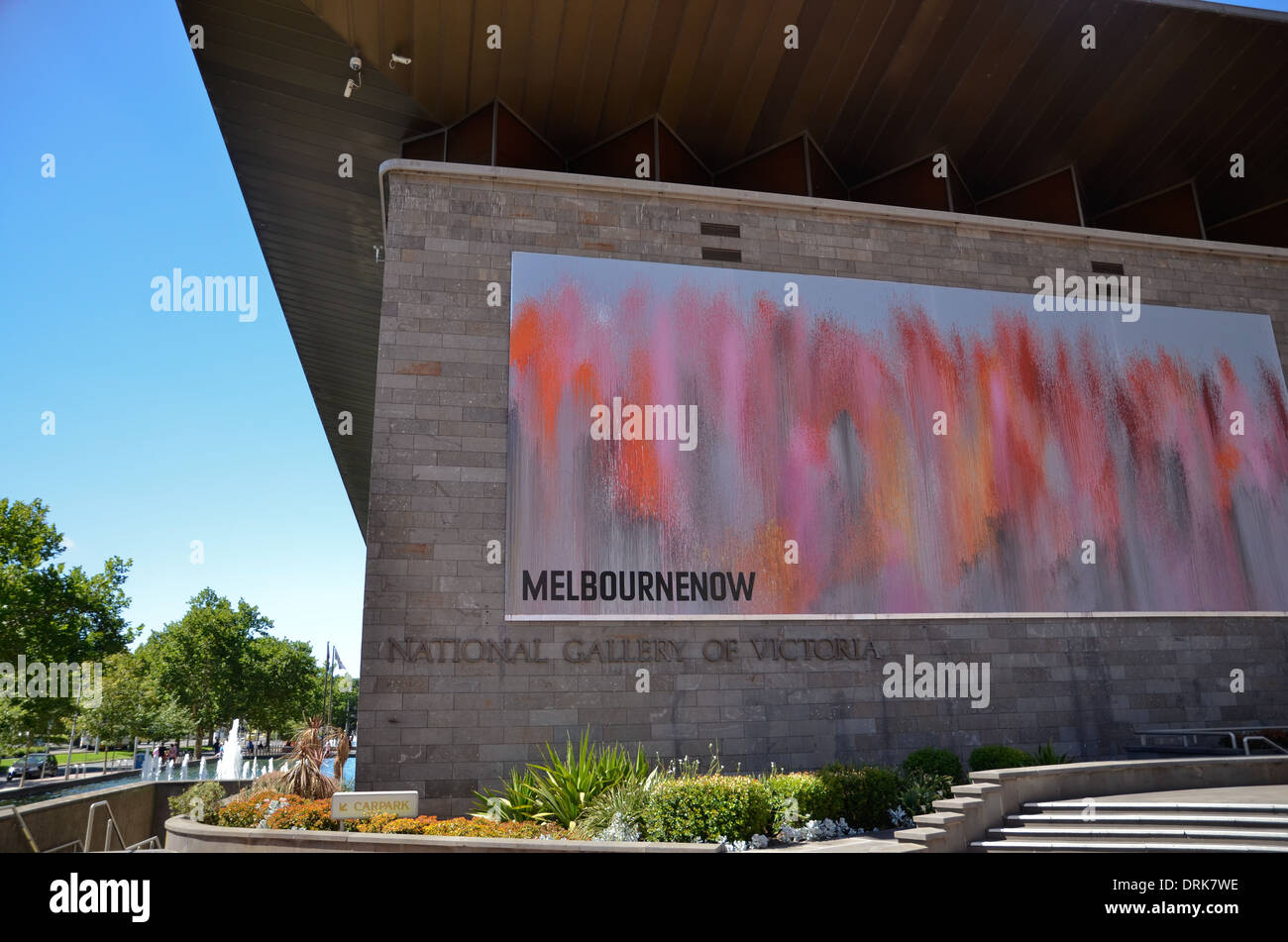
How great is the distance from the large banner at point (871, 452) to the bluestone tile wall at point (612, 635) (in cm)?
49

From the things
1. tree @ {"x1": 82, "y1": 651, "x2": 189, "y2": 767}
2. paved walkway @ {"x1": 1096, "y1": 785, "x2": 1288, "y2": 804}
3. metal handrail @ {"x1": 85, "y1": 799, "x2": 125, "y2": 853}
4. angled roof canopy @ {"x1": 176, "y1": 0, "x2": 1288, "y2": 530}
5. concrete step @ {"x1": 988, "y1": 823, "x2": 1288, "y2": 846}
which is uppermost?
angled roof canopy @ {"x1": 176, "y1": 0, "x2": 1288, "y2": 530}

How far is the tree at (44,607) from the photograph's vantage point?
34.3 meters

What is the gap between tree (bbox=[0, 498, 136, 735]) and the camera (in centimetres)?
3434

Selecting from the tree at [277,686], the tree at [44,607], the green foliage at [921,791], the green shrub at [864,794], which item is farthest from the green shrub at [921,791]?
the tree at [277,686]

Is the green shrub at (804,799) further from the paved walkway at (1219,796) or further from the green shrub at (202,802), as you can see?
the green shrub at (202,802)

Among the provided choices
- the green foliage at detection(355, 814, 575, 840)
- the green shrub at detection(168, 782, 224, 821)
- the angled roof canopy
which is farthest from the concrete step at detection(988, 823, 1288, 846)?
the angled roof canopy

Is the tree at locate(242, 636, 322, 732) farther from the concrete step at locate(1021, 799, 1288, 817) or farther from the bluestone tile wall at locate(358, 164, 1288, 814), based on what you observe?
the concrete step at locate(1021, 799, 1288, 817)

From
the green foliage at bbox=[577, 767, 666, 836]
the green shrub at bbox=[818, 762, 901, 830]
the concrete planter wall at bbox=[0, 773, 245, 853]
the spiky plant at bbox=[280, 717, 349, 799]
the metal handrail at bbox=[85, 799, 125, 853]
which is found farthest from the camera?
the spiky plant at bbox=[280, 717, 349, 799]

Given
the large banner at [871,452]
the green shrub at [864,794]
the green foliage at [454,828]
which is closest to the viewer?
the green foliage at [454,828]

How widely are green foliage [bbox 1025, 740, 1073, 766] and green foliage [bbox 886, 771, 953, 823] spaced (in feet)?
8.51

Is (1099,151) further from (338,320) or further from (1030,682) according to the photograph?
(338,320)

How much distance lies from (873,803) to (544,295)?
1058 centimetres

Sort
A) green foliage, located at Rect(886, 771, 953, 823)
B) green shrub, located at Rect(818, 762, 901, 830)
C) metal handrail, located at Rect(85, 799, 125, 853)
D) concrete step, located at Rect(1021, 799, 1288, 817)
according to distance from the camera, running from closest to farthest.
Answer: concrete step, located at Rect(1021, 799, 1288, 817), metal handrail, located at Rect(85, 799, 125, 853), green shrub, located at Rect(818, 762, 901, 830), green foliage, located at Rect(886, 771, 953, 823)

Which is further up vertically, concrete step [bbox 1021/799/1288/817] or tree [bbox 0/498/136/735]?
tree [bbox 0/498/136/735]
